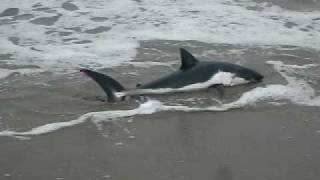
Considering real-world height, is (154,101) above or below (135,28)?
above

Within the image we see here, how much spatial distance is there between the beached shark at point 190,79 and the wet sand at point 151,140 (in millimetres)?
112

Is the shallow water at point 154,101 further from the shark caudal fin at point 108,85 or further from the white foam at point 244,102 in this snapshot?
the shark caudal fin at point 108,85

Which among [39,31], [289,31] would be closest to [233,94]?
[289,31]

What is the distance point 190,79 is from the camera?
693 cm

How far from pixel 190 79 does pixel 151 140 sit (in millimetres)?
1749

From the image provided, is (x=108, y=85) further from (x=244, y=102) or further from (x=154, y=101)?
(x=244, y=102)

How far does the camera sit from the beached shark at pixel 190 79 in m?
6.43

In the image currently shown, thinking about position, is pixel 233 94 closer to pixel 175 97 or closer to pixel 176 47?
pixel 175 97

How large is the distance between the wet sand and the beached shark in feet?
0.37

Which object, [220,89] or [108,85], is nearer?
[108,85]

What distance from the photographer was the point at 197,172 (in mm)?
4617

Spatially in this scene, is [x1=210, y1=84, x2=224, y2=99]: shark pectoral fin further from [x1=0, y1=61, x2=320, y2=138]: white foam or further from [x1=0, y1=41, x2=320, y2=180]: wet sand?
[x1=0, y1=61, x2=320, y2=138]: white foam

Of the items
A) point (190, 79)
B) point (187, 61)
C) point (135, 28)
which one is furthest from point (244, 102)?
point (135, 28)

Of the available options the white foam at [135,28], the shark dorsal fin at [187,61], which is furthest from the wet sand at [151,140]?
the white foam at [135,28]
